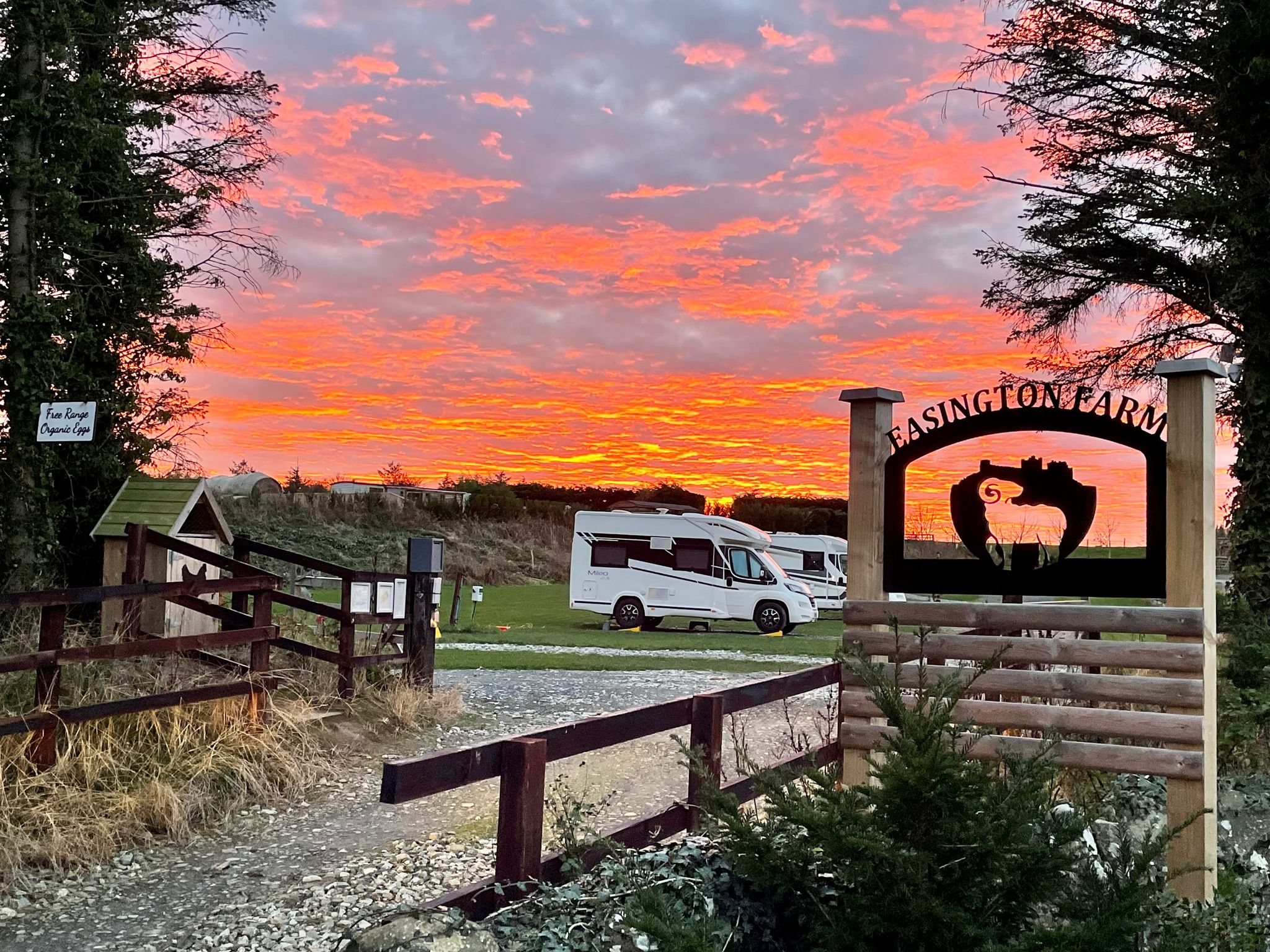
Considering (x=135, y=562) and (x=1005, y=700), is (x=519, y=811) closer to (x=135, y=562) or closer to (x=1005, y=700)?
(x=1005, y=700)

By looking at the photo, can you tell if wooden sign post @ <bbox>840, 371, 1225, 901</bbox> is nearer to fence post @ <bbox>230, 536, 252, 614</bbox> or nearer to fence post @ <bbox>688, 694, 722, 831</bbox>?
fence post @ <bbox>688, 694, 722, 831</bbox>

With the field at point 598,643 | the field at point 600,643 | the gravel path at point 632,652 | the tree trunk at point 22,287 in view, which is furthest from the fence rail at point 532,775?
the gravel path at point 632,652

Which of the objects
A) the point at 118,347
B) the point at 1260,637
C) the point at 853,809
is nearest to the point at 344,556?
the point at 118,347

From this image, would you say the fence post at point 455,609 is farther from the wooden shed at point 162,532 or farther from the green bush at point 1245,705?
the green bush at point 1245,705

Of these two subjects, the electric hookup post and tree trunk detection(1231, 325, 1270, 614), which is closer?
the electric hookup post

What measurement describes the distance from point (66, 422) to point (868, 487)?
27.3 feet

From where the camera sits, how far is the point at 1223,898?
5625 millimetres

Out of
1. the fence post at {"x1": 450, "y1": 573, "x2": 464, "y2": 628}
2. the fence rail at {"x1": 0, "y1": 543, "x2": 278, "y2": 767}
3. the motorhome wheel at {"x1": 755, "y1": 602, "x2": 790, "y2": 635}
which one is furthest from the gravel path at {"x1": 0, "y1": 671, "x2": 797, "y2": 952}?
the motorhome wheel at {"x1": 755, "y1": 602, "x2": 790, "y2": 635}

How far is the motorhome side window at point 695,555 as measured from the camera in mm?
22422

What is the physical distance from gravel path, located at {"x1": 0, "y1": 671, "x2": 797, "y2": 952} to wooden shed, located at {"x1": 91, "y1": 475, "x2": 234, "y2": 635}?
8.73 ft

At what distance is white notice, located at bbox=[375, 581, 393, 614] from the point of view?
34.5ft

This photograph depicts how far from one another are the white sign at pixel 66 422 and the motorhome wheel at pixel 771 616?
1450 centimetres

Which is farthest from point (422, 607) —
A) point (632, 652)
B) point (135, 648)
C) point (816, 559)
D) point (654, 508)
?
point (816, 559)

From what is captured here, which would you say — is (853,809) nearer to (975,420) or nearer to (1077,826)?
(1077,826)
